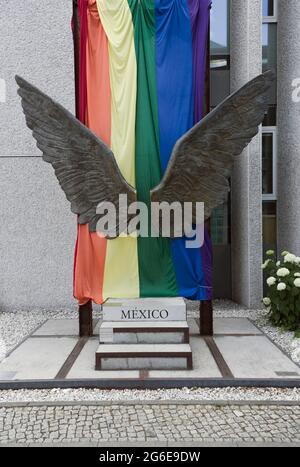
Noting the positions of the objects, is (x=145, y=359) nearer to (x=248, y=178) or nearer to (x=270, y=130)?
(x=248, y=178)

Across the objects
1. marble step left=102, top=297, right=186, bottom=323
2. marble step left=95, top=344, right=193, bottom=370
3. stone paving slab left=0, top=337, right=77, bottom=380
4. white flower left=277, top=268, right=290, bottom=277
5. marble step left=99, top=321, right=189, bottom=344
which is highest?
white flower left=277, top=268, right=290, bottom=277

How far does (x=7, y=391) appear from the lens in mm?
3859

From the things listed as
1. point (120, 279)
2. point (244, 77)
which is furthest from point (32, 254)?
point (244, 77)

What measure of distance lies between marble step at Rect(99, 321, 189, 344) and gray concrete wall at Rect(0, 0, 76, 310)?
258 centimetres

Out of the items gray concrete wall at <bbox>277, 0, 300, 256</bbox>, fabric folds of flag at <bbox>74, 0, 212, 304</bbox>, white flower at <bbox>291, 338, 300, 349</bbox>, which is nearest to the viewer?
fabric folds of flag at <bbox>74, 0, 212, 304</bbox>

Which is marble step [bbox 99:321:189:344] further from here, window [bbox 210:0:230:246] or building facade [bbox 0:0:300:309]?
window [bbox 210:0:230:246]

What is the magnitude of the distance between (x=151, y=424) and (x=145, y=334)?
4.44 feet

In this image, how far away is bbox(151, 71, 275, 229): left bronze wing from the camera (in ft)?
14.4

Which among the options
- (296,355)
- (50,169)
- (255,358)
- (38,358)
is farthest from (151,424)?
(50,169)

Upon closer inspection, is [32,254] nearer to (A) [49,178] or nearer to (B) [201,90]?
(A) [49,178]

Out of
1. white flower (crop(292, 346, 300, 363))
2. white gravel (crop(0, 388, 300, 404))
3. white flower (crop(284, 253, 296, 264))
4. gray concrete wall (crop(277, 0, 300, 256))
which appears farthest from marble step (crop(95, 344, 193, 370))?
gray concrete wall (crop(277, 0, 300, 256))

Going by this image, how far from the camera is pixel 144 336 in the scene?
447 cm

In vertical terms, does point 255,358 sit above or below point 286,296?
below

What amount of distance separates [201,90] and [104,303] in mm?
2968
